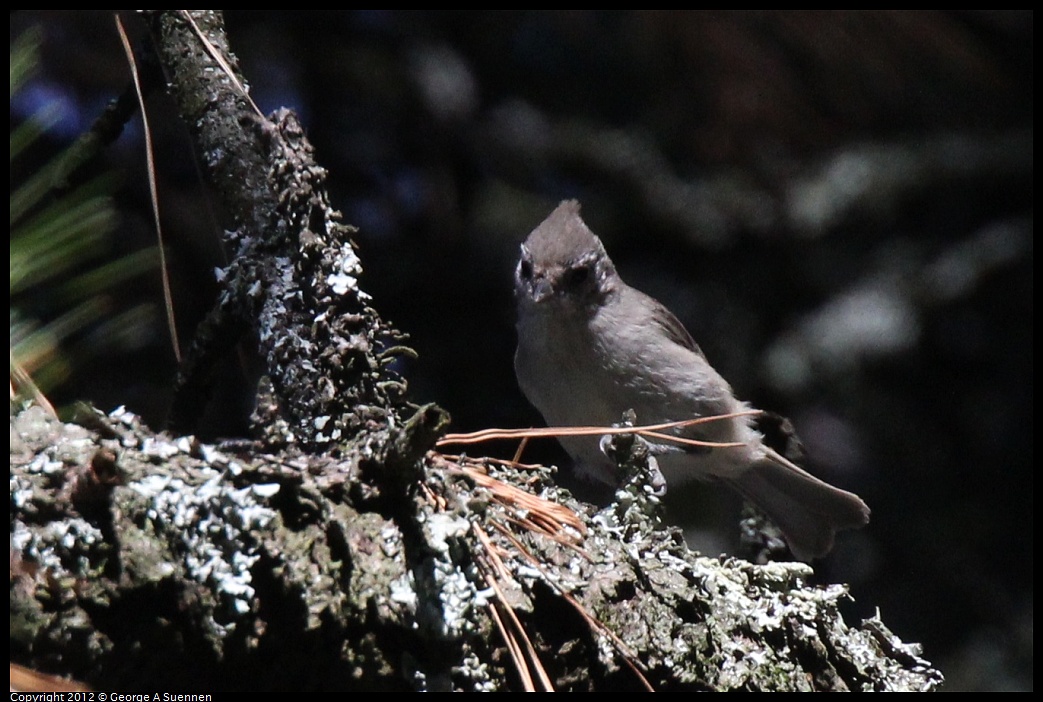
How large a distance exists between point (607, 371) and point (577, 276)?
1.09ft

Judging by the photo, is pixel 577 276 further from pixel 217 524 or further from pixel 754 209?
pixel 217 524

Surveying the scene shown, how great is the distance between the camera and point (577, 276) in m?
3.30

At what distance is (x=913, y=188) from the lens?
13.4 ft

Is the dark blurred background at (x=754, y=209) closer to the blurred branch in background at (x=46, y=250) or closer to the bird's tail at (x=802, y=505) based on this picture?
the bird's tail at (x=802, y=505)

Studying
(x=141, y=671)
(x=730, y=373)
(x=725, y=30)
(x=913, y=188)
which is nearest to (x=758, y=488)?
(x=730, y=373)

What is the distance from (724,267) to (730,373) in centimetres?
49

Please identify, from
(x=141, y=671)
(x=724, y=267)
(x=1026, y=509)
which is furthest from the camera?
(x=724, y=267)

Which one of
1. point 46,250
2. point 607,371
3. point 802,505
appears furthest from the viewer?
point 802,505

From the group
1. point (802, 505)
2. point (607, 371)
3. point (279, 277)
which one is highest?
point (607, 371)

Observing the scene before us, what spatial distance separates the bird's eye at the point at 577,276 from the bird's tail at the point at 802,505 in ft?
3.10

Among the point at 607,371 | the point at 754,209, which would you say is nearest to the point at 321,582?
→ the point at 607,371

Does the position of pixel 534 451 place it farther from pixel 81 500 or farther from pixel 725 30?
pixel 81 500

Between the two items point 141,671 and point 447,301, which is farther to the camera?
point 447,301

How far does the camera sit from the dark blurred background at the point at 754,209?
3.92 meters
